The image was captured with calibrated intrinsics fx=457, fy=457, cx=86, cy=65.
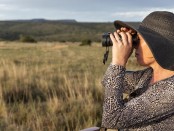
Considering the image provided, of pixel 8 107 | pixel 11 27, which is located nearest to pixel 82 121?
pixel 8 107

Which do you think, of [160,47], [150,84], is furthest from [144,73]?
[160,47]

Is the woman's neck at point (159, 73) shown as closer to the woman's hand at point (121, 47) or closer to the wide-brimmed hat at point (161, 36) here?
the wide-brimmed hat at point (161, 36)

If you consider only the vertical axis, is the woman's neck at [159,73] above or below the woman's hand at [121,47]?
below

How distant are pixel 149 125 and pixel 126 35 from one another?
1.69 feet

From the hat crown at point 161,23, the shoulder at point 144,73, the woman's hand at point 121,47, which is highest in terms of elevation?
the hat crown at point 161,23

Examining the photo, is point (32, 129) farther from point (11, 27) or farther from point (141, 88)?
point (11, 27)

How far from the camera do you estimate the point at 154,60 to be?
2607mm

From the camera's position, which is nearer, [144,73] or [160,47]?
[160,47]

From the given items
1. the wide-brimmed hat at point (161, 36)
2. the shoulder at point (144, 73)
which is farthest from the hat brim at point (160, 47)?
the shoulder at point (144, 73)

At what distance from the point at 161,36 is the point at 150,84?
0.31m

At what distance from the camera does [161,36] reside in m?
2.52

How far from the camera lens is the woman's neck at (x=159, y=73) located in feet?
8.49

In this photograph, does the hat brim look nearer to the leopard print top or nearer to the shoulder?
the leopard print top

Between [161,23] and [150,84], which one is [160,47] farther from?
[150,84]
